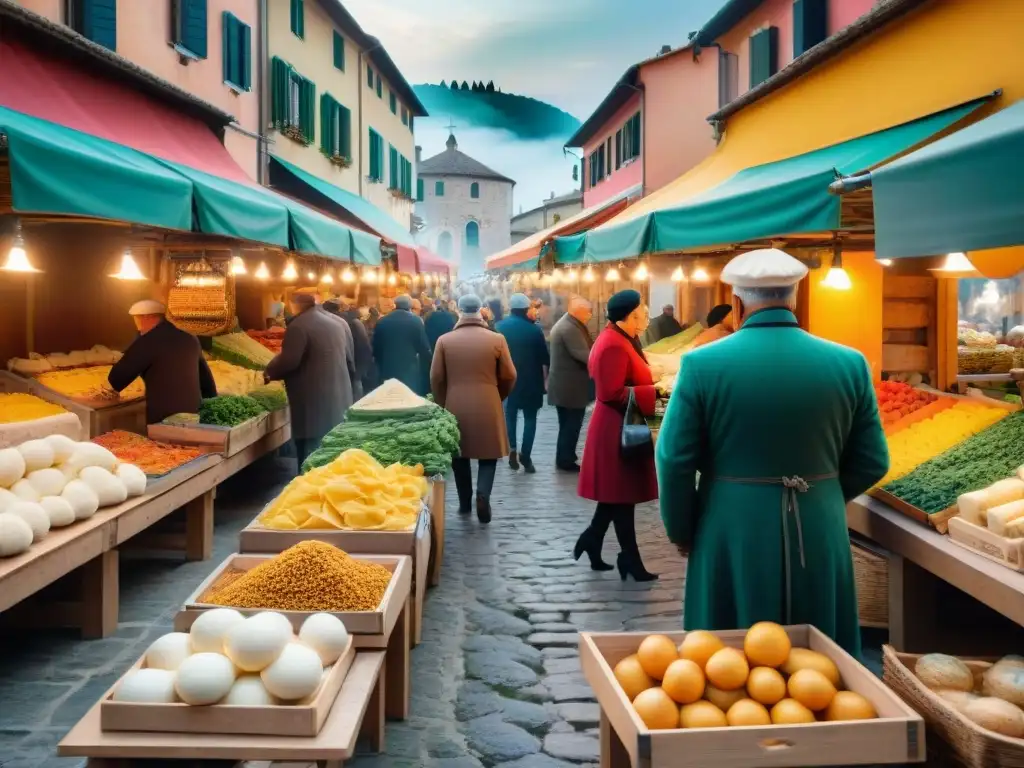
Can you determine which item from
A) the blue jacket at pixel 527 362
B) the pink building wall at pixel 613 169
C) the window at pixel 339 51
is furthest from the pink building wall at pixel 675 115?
the blue jacket at pixel 527 362

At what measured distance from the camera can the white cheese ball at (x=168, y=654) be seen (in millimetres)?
3252

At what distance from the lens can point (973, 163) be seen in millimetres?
3422

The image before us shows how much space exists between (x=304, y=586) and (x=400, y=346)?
817cm

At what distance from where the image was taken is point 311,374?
935cm

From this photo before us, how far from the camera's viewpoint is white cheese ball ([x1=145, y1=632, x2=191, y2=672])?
325 cm

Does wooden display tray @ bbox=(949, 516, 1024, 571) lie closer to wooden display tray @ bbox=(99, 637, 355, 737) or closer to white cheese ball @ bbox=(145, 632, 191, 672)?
wooden display tray @ bbox=(99, 637, 355, 737)

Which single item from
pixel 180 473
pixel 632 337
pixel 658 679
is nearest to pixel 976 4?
pixel 632 337

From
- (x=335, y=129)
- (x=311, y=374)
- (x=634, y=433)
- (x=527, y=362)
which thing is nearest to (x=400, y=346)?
(x=527, y=362)

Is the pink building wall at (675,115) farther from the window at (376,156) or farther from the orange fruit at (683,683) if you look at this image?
the orange fruit at (683,683)

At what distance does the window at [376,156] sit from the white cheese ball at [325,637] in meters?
25.0

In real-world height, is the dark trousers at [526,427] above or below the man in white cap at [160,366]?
below

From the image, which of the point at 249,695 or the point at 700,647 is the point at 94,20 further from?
the point at 700,647

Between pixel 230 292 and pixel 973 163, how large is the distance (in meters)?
10.1

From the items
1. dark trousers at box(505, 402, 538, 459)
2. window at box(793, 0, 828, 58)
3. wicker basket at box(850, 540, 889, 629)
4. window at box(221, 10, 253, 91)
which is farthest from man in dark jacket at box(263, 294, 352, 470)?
window at box(793, 0, 828, 58)
